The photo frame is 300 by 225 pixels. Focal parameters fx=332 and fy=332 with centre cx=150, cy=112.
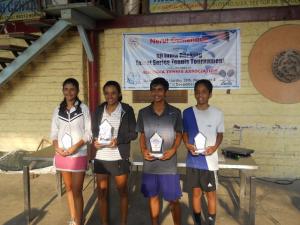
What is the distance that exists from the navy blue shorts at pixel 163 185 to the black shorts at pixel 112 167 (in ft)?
0.72

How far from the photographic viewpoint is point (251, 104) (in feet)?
18.2

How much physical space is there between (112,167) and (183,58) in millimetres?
2970

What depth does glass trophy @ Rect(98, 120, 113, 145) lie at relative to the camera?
3127 millimetres

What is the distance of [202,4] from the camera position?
5.46m

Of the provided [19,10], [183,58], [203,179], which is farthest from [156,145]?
[19,10]

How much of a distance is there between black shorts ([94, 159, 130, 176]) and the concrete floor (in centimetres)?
89

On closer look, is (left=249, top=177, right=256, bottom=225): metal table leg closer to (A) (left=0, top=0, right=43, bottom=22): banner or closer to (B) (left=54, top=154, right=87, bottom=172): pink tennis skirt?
(B) (left=54, top=154, right=87, bottom=172): pink tennis skirt

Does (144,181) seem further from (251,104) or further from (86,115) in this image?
(251,104)

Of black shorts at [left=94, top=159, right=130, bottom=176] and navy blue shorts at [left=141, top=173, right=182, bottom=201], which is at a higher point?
black shorts at [left=94, top=159, right=130, bottom=176]

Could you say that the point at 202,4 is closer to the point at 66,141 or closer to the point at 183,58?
the point at 183,58

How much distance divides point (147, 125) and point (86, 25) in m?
2.88

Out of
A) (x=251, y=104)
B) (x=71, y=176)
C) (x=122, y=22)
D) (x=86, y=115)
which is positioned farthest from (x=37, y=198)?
(x=251, y=104)

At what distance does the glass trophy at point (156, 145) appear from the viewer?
302 centimetres

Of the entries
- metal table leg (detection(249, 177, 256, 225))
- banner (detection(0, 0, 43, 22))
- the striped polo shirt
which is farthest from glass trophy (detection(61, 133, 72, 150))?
banner (detection(0, 0, 43, 22))
